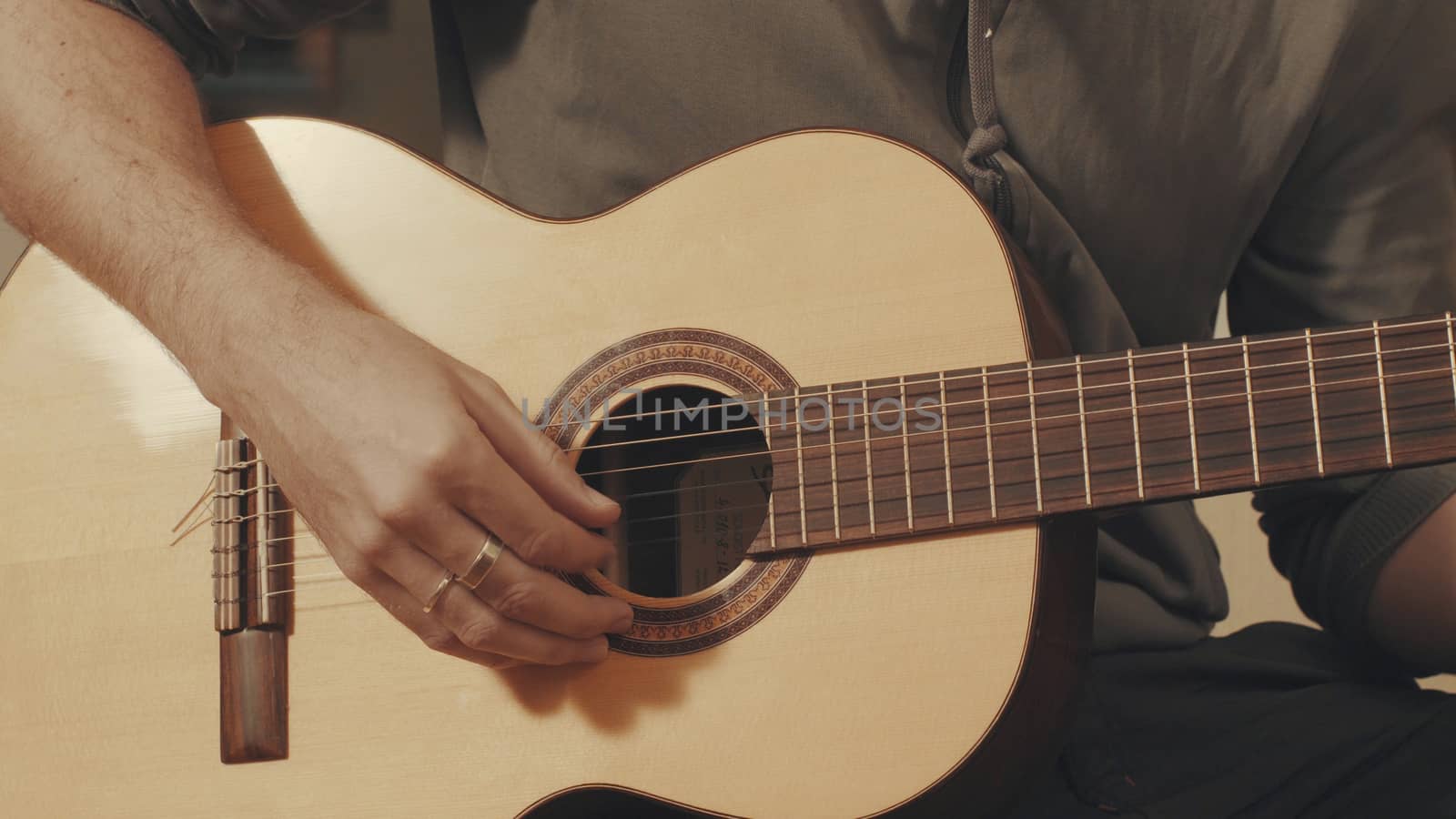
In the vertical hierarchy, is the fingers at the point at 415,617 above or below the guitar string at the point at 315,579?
below

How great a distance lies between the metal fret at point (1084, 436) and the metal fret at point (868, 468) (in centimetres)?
14

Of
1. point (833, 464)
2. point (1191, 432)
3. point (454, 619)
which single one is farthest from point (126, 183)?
point (1191, 432)

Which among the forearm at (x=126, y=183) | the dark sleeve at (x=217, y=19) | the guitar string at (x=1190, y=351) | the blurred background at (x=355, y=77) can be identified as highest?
the blurred background at (x=355, y=77)

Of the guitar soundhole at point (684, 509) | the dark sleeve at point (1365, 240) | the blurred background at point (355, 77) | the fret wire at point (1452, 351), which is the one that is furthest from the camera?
the blurred background at point (355, 77)

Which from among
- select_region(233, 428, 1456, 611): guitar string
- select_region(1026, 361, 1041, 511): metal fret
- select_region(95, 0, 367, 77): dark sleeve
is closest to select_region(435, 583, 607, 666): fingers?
select_region(233, 428, 1456, 611): guitar string

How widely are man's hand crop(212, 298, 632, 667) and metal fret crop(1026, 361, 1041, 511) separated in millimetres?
287

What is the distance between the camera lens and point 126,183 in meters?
0.79

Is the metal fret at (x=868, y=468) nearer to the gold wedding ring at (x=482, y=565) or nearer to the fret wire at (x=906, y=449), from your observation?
the fret wire at (x=906, y=449)

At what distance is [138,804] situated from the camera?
740mm

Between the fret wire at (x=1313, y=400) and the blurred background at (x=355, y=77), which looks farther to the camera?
the blurred background at (x=355, y=77)

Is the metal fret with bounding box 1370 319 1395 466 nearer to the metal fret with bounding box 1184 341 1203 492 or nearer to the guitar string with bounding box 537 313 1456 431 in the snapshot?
the guitar string with bounding box 537 313 1456 431

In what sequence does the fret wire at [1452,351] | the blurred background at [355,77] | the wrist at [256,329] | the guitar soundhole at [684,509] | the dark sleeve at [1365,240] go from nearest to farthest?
the fret wire at [1452,351]
the wrist at [256,329]
the guitar soundhole at [684,509]
the dark sleeve at [1365,240]
the blurred background at [355,77]

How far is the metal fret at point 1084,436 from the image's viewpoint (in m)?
0.63

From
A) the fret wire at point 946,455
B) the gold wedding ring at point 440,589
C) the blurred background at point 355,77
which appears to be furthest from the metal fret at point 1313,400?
the blurred background at point 355,77
